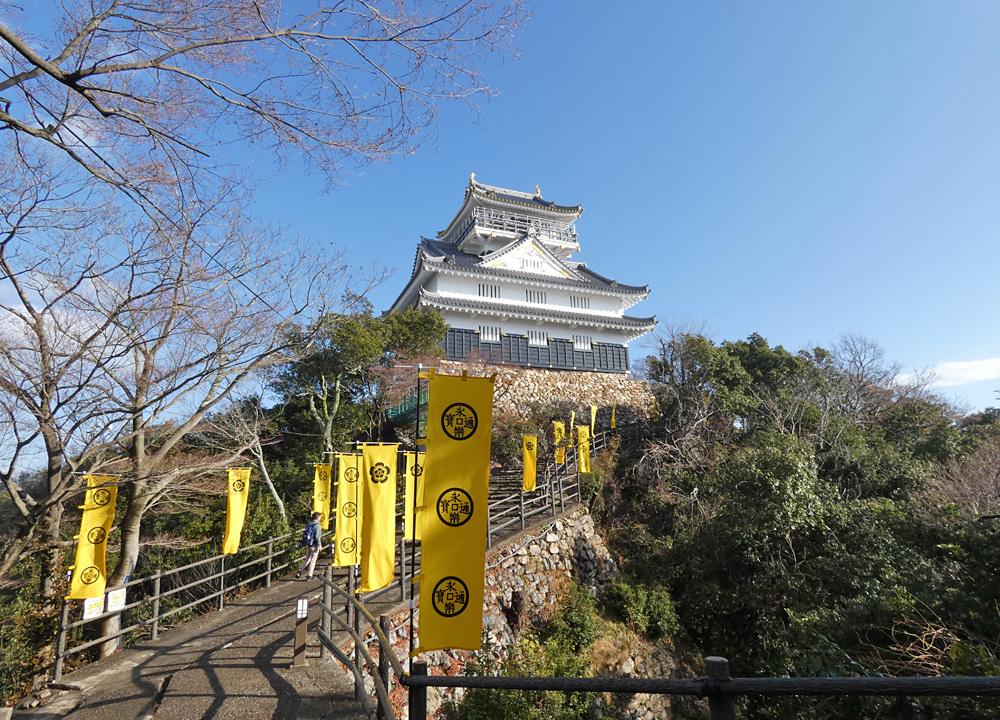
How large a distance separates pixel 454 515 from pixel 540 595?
824cm

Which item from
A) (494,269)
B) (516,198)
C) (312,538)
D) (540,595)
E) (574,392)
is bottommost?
(540,595)

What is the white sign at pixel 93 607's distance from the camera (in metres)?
6.83

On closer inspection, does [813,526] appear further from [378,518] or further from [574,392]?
[574,392]

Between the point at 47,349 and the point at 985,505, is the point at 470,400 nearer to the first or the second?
the point at 47,349

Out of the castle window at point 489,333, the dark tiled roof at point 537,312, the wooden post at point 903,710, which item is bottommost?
the wooden post at point 903,710

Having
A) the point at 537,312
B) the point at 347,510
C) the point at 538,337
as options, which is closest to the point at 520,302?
the point at 537,312

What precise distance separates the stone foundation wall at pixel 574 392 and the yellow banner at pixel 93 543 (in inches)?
474

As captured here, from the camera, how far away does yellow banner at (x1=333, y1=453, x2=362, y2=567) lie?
29.1ft

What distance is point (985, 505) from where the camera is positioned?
25.9ft

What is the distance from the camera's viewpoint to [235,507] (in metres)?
9.95

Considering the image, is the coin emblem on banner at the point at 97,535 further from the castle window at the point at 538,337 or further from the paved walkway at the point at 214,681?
the castle window at the point at 538,337

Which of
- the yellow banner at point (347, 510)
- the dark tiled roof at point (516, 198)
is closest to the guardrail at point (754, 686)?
the yellow banner at point (347, 510)

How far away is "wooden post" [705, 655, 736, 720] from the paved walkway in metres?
3.99

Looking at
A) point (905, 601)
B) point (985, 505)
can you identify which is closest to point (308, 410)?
point (905, 601)
